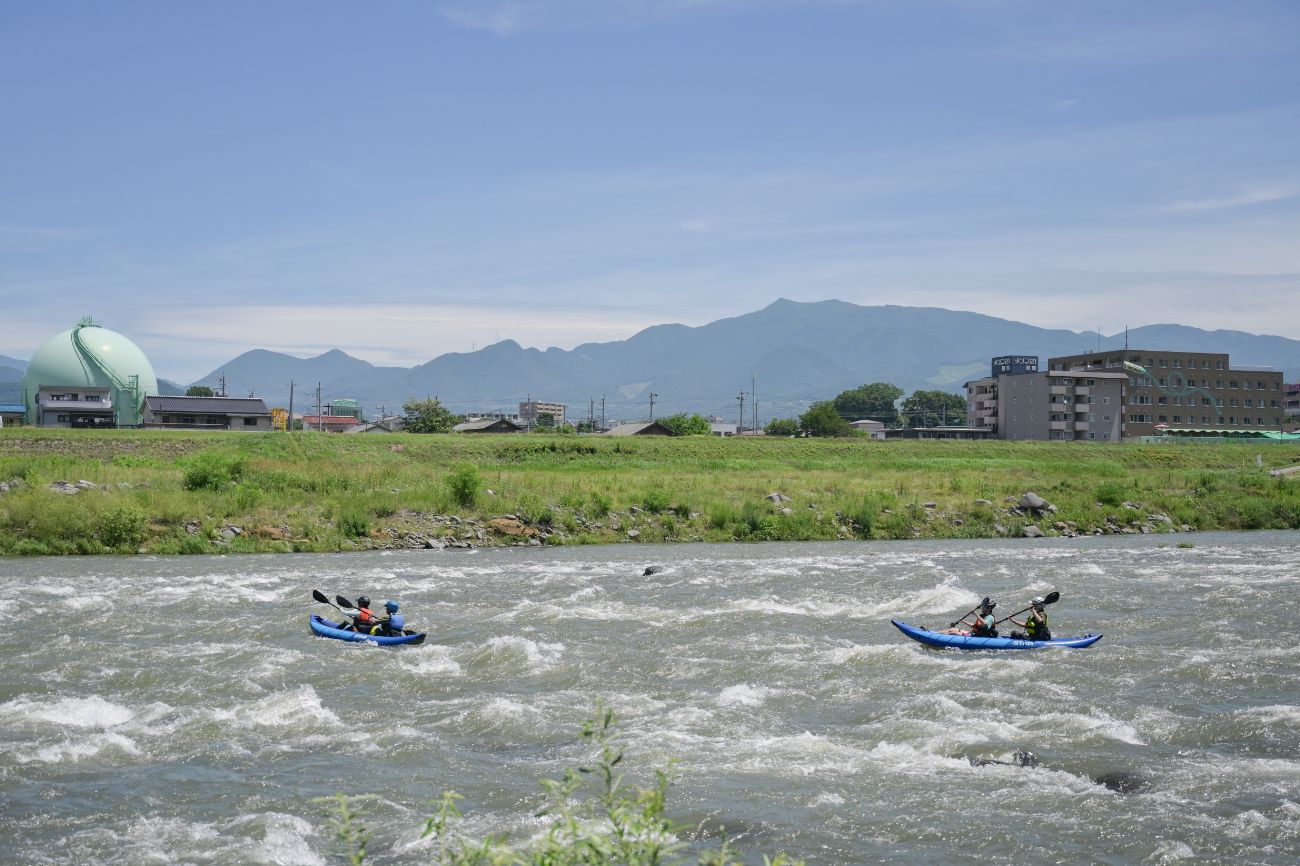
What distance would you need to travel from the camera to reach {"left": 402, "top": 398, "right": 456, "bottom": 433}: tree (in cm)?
11277

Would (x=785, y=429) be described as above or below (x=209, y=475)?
above

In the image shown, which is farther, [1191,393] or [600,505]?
[1191,393]

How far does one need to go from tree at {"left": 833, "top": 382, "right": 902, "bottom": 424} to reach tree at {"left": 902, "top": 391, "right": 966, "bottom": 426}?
3.68 m

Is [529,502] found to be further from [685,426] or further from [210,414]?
[685,426]

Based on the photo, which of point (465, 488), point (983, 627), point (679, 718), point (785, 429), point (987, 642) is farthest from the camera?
point (785, 429)

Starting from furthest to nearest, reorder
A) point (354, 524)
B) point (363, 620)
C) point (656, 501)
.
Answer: point (656, 501), point (354, 524), point (363, 620)

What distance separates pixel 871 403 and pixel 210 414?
109 m

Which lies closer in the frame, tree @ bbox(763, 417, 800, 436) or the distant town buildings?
the distant town buildings

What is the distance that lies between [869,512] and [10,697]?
2976 centimetres

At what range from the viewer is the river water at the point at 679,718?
10.5 m

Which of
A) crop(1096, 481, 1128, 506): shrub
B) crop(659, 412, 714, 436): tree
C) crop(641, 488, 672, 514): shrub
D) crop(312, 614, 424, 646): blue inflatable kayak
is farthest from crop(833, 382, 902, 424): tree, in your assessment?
crop(312, 614, 424, 646): blue inflatable kayak

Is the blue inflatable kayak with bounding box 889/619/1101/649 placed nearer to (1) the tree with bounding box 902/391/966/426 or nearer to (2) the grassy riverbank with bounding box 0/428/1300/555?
(2) the grassy riverbank with bounding box 0/428/1300/555

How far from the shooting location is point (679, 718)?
46.5 feet

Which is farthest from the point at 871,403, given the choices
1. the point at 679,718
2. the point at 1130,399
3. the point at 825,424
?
the point at 679,718
